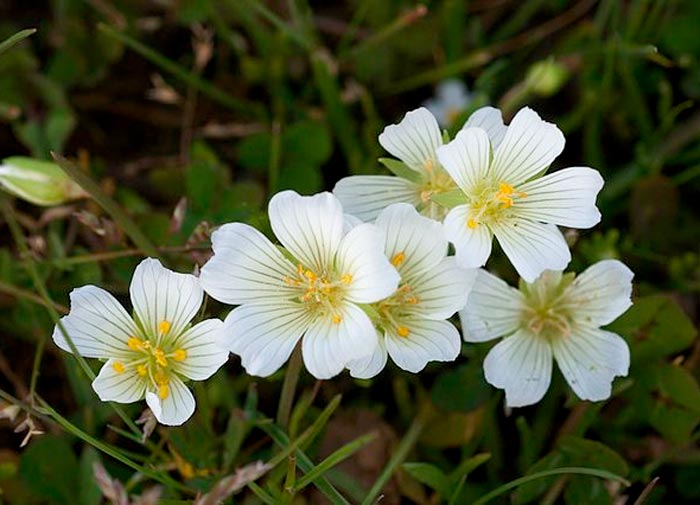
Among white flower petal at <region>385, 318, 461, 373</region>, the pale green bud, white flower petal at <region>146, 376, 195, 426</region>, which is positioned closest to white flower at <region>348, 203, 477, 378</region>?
white flower petal at <region>385, 318, 461, 373</region>

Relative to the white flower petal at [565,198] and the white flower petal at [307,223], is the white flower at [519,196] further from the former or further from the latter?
the white flower petal at [307,223]

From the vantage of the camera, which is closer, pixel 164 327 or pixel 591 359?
pixel 164 327

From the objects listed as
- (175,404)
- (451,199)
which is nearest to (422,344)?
(451,199)

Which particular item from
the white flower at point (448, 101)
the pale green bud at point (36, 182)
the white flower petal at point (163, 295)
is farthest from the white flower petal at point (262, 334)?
the white flower at point (448, 101)

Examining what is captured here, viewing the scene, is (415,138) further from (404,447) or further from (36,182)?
(36,182)

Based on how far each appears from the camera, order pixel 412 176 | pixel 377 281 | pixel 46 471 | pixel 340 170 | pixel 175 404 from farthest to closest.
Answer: pixel 340 170
pixel 46 471
pixel 412 176
pixel 175 404
pixel 377 281

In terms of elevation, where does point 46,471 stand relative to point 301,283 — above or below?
below

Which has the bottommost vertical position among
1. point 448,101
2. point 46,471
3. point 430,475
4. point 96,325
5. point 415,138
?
point 46,471

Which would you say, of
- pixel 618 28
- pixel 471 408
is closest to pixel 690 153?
pixel 618 28
